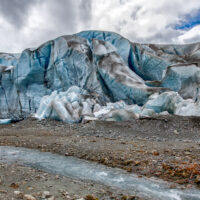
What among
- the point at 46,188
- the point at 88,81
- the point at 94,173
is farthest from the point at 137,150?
the point at 88,81

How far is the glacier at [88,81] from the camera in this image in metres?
19.1

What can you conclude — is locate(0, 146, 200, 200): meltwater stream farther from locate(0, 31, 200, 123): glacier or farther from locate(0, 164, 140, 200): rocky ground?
locate(0, 31, 200, 123): glacier

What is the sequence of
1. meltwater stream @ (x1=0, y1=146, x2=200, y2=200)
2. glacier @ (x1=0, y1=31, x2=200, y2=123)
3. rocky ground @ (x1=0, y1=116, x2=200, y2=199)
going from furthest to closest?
1. glacier @ (x1=0, y1=31, x2=200, y2=123)
2. rocky ground @ (x1=0, y1=116, x2=200, y2=199)
3. meltwater stream @ (x1=0, y1=146, x2=200, y2=200)

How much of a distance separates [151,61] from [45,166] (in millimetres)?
25651

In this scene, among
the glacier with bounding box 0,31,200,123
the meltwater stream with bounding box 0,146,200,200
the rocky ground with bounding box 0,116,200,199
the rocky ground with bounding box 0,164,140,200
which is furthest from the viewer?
the glacier with bounding box 0,31,200,123

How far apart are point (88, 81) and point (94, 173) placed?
65.2 ft

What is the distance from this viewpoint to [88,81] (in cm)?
2550

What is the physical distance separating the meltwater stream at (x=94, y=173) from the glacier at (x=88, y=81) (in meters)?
8.76

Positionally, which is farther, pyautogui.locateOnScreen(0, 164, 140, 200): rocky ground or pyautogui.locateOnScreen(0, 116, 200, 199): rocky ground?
pyautogui.locateOnScreen(0, 116, 200, 199): rocky ground

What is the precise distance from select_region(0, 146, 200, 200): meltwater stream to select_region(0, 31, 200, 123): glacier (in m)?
8.76

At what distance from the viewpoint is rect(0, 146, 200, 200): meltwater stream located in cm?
486

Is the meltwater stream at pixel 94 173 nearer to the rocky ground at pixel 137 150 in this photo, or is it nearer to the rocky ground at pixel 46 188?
the rocky ground at pixel 137 150

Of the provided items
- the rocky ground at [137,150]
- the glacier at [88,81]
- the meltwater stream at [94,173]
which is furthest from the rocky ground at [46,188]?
the glacier at [88,81]

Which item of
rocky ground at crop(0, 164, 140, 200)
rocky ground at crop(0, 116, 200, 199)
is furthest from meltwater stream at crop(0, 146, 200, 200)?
rocky ground at crop(0, 164, 140, 200)
